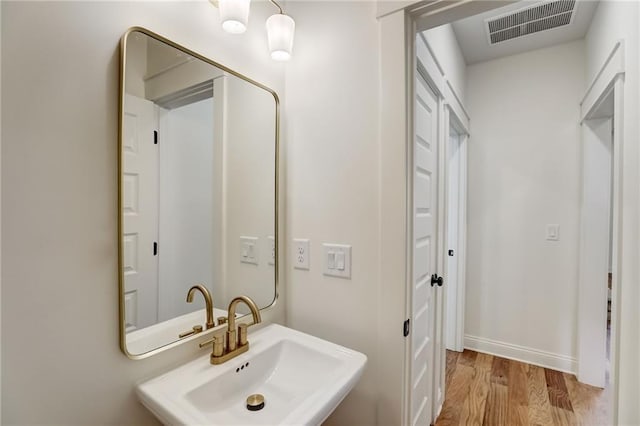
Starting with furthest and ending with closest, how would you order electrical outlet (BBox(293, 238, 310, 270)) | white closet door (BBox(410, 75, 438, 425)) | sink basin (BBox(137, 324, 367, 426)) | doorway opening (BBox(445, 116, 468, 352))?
1. doorway opening (BBox(445, 116, 468, 352))
2. white closet door (BBox(410, 75, 438, 425))
3. electrical outlet (BBox(293, 238, 310, 270))
4. sink basin (BBox(137, 324, 367, 426))

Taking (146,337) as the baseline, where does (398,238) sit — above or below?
above

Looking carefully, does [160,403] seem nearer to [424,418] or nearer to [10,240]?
[10,240]

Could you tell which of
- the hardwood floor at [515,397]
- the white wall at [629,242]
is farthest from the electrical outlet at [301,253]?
the hardwood floor at [515,397]

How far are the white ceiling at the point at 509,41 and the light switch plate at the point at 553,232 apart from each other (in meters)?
1.47

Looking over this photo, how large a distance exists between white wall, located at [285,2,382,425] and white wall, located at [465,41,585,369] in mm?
2071

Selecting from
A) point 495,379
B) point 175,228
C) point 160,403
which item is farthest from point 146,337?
point 495,379

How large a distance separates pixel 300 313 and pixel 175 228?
641mm

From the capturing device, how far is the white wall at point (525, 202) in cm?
243

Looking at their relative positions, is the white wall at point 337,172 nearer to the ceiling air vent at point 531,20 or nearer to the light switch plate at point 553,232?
the ceiling air vent at point 531,20

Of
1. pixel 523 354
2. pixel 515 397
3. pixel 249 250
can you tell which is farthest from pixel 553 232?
pixel 249 250

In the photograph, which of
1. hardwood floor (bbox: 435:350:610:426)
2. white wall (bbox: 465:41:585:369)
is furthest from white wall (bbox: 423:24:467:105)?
hardwood floor (bbox: 435:350:610:426)

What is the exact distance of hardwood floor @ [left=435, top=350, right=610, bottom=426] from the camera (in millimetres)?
1896

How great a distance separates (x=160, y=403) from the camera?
→ 77 cm

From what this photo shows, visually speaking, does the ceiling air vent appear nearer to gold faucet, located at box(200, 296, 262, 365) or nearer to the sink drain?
gold faucet, located at box(200, 296, 262, 365)
